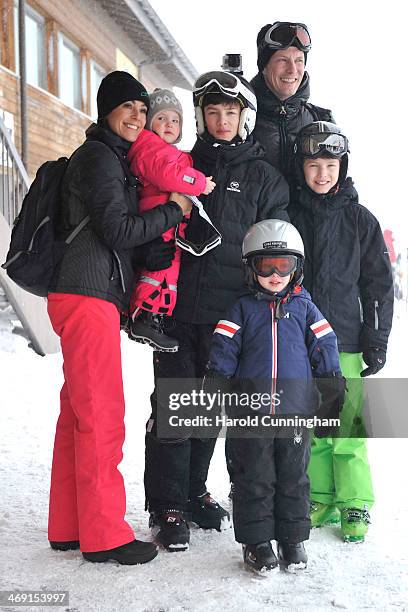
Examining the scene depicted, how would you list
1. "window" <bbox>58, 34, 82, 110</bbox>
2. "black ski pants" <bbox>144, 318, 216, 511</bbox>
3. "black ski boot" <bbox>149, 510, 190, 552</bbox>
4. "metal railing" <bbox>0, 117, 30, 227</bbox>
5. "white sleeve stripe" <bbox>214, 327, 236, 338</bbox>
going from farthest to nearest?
1. "window" <bbox>58, 34, 82, 110</bbox>
2. "metal railing" <bbox>0, 117, 30, 227</bbox>
3. "black ski pants" <bbox>144, 318, 216, 511</bbox>
4. "black ski boot" <bbox>149, 510, 190, 552</bbox>
5. "white sleeve stripe" <bbox>214, 327, 236, 338</bbox>

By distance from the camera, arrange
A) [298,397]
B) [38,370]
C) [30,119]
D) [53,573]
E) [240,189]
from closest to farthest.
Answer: [53,573], [298,397], [240,189], [38,370], [30,119]

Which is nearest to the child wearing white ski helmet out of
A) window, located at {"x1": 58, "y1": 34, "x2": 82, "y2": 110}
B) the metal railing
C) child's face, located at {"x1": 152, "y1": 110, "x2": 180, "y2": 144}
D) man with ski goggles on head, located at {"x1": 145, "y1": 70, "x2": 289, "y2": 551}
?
man with ski goggles on head, located at {"x1": 145, "y1": 70, "x2": 289, "y2": 551}

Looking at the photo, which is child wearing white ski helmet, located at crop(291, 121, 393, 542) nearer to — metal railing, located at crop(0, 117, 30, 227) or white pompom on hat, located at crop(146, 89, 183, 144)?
white pompom on hat, located at crop(146, 89, 183, 144)

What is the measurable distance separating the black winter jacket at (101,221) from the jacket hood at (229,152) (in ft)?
1.24

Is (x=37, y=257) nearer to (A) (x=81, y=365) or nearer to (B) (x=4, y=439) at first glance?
(A) (x=81, y=365)

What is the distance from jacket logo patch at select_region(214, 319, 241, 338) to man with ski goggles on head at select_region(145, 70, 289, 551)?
201 millimetres

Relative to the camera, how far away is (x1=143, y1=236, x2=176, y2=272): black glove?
113 inches

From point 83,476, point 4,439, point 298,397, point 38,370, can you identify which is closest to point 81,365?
point 83,476

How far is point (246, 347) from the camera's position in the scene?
280cm

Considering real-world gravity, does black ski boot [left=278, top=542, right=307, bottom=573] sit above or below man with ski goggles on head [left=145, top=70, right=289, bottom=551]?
below

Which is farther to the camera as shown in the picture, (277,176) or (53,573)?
(277,176)

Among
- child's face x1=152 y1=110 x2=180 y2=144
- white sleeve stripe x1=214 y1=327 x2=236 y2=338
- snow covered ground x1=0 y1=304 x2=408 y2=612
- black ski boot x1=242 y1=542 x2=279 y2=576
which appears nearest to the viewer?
snow covered ground x1=0 y1=304 x2=408 y2=612

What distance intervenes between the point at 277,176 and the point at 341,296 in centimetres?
64

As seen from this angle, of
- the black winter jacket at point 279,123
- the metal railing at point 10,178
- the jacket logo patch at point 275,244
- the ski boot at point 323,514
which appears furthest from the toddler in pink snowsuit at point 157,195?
the metal railing at point 10,178
